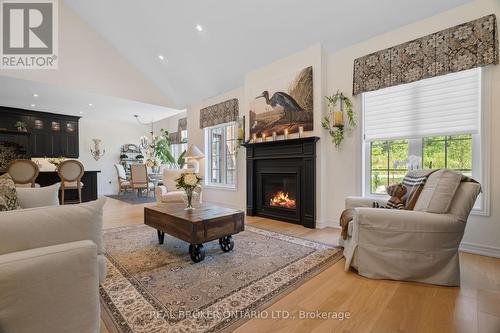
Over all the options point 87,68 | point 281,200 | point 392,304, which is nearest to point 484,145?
point 392,304


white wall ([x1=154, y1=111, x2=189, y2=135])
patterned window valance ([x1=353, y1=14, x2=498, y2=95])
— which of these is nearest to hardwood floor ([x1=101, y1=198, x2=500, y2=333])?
patterned window valance ([x1=353, y1=14, x2=498, y2=95])

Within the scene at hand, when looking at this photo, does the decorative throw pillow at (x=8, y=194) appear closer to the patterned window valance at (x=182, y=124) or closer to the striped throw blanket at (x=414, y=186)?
the striped throw blanket at (x=414, y=186)

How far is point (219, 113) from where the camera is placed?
222 inches

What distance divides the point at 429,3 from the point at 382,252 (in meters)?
2.94

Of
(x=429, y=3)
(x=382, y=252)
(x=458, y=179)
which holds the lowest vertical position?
(x=382, y=252)

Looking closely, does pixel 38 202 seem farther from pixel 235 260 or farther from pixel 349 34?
pixel 349 34

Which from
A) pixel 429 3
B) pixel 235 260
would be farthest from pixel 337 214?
pixel 429 3

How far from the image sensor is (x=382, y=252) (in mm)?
2057

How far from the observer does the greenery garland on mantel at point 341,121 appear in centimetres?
355

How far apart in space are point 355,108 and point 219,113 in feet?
10.4

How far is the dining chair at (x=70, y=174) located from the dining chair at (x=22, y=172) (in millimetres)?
694

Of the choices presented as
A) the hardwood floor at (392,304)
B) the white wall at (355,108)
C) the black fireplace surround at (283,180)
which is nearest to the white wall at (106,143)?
the white wall at (355,108)

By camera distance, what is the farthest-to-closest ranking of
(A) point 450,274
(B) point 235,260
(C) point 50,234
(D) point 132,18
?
(D) point 132,18 → (B) point 235,260 → (A) point 450,274 → (C) point 50,234

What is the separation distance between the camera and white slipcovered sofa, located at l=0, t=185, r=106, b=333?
0.91 meters
